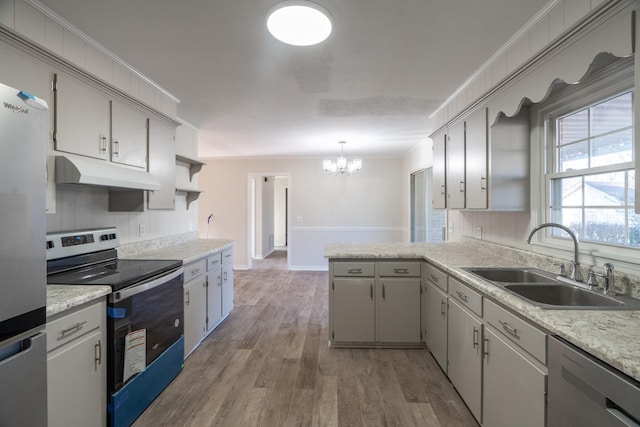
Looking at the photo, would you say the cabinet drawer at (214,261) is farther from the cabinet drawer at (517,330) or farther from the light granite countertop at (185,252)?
the cabinet drawer at (517,330)

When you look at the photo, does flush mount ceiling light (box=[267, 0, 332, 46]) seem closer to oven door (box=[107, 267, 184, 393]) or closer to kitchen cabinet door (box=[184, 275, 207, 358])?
oven door (box=[107, 267, 184, 393])

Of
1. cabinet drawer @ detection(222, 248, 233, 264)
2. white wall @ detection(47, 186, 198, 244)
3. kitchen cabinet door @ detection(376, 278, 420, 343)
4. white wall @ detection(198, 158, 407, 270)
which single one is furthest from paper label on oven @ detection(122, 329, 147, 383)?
white wall @ detection(198, 158, 407, 270)

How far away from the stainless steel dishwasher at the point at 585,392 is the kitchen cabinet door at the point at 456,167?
1.72 m

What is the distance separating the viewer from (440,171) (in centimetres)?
317

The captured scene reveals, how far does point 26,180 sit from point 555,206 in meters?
2.96

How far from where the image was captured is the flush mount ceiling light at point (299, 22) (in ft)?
5.34

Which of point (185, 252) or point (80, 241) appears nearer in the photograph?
point (80, 241)

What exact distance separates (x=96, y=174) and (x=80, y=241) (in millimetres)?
563

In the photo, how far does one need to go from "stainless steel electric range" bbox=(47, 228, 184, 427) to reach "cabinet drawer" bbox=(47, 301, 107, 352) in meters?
0.07

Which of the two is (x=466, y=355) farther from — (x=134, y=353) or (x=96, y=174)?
(x=96, y=174)

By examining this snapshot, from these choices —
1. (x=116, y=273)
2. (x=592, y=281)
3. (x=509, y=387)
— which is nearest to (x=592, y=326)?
(x=509, y=387)

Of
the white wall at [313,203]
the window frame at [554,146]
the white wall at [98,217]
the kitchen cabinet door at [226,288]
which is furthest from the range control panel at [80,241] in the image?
the white wall at [313,203]

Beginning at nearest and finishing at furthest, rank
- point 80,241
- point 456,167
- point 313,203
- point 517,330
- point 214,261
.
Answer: point 517,330
point 80,241
point 456,167
point 214,261
point 313,203

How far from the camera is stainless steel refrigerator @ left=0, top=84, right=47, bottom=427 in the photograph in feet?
3.28
